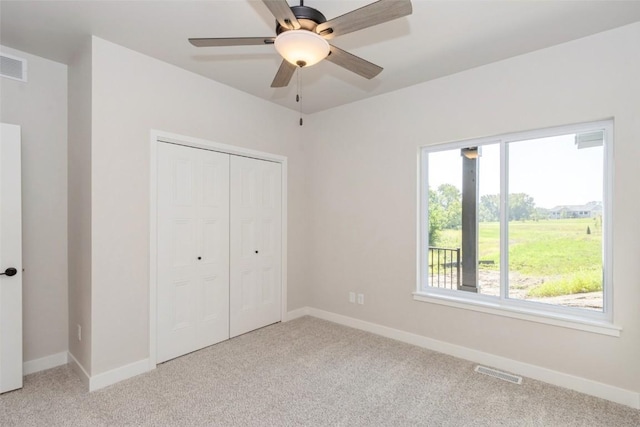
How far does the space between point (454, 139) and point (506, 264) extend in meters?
1.28

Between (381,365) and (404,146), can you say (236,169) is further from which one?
(381,365)

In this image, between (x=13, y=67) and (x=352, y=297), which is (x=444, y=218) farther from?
(x=13, y=67)

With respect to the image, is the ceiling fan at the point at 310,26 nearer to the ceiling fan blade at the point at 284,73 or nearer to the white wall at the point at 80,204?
the ceiling fan blade at the point at 284,73

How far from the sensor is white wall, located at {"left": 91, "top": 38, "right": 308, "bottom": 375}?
8.49 ft

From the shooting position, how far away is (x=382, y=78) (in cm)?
327

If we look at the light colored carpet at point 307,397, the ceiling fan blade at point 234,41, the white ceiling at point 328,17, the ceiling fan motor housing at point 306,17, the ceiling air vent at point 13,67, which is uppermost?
the white ceiling at point 328,17

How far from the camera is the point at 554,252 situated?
2.79m

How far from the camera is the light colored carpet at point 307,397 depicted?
2.19 m

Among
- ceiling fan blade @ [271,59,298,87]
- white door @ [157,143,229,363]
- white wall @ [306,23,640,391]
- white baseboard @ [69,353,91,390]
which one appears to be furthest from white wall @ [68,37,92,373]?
white wall @ [306,23,640,391]

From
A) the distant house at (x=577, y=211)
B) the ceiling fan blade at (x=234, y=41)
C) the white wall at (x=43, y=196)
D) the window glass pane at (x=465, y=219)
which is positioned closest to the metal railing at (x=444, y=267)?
the window glass pane at (x=465, y=219)

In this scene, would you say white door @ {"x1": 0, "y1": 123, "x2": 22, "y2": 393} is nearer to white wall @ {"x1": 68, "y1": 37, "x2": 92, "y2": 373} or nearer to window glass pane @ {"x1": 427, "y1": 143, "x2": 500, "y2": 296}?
white wall @ {"x1": 68, "y1": 37, "x2": 92, "y2": 373}

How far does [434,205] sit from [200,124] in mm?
2561

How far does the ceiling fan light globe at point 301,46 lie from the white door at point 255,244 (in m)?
1.98

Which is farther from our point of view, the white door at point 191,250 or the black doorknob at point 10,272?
the white door at point 191,250
